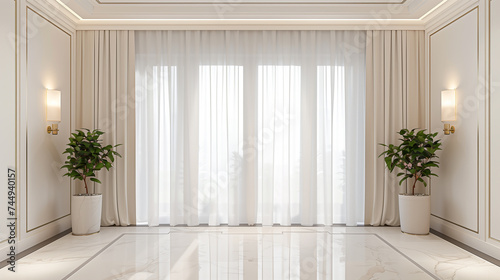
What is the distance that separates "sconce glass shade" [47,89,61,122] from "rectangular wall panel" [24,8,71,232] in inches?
2.6

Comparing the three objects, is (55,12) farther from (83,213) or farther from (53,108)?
(83,213)

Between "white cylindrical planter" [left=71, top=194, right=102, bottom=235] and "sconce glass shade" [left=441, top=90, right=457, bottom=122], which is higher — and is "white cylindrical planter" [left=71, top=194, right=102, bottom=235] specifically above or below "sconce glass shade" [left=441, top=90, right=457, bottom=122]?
below

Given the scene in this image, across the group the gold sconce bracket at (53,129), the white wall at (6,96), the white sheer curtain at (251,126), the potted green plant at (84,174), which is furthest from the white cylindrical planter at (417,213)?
the white wall at (6,96)

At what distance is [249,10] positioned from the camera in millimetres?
5004

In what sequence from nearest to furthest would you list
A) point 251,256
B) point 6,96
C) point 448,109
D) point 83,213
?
point 6,96 → point 251,256 → point 448,109 → point 83,213

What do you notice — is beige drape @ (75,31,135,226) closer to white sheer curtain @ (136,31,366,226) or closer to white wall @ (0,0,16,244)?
white sheer curtain @ (136,31,366,226)

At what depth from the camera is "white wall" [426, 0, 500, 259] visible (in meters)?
3.99

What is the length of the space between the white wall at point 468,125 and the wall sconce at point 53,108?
4.86m

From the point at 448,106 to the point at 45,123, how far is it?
193 inches

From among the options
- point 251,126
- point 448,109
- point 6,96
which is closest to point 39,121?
point 6,96

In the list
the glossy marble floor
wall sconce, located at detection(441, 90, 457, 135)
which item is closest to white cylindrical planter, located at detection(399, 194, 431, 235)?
the glossy marble floor

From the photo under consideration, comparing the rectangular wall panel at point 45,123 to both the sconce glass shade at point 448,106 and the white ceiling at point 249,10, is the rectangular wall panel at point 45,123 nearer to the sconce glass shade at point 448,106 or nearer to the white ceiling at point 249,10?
the white ceiling at point 249,10

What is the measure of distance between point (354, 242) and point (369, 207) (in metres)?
1.04

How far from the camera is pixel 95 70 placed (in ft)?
17.6
